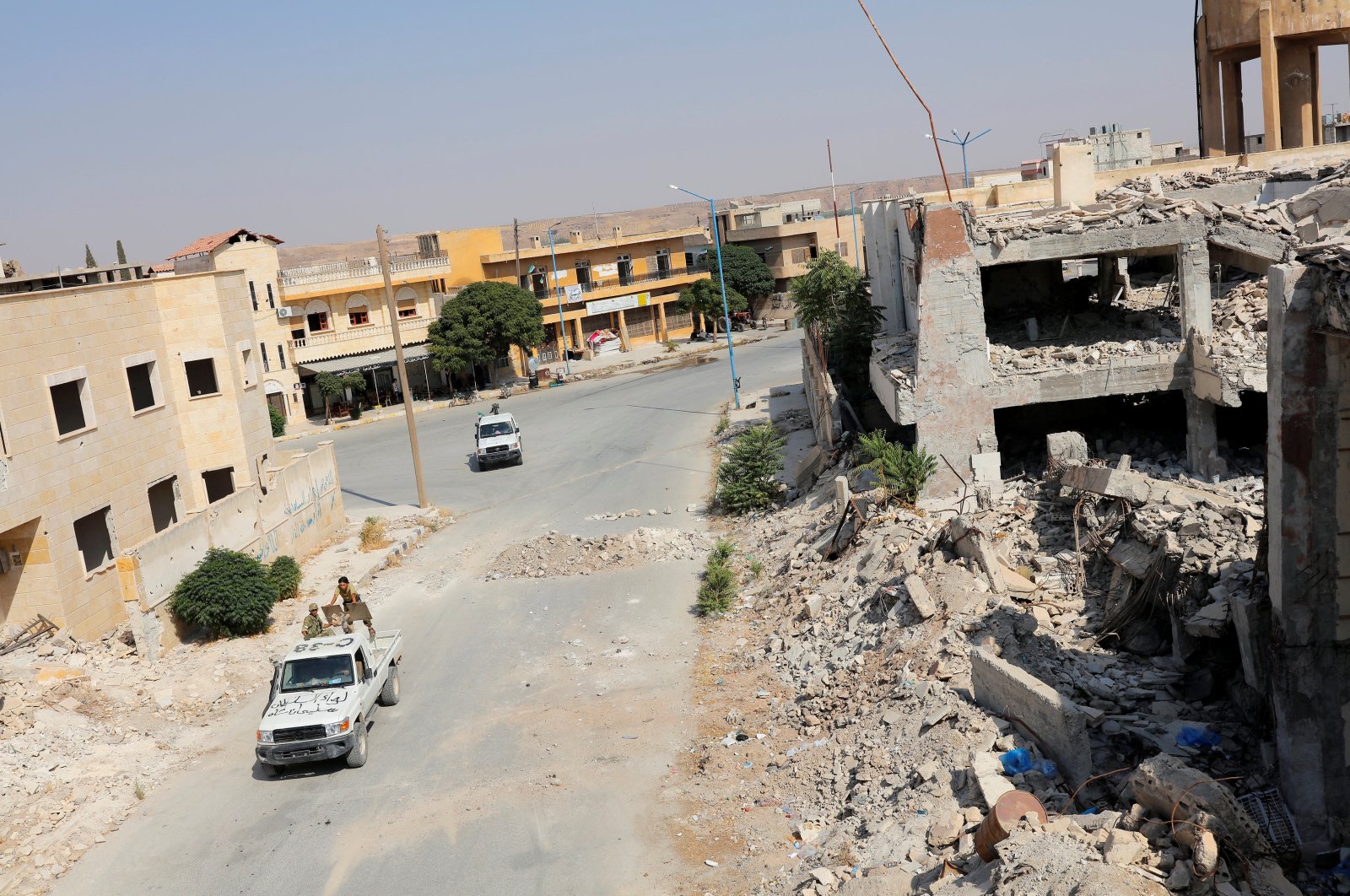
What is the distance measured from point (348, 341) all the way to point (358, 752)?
38.4m

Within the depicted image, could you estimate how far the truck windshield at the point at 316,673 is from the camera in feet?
50.6

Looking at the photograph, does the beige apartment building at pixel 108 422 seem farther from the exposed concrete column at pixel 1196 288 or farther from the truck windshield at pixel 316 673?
the exposed concrete column at pixel 1196 288

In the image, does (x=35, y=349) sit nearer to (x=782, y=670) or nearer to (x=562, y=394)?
(x=782, y=670)

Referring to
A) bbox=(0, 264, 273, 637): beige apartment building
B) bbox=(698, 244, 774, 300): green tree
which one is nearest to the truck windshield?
bbox=(0, 264, 273, 637): beige apartment building

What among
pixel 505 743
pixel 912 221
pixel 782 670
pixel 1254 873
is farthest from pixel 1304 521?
pixel 912 221

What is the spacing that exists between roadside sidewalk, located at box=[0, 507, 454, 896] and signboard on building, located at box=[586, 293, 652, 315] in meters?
43.0

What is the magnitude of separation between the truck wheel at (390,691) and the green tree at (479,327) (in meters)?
34.0

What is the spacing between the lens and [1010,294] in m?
27.4

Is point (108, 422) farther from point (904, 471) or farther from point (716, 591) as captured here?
point (904, 471)

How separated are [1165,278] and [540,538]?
16.7 m

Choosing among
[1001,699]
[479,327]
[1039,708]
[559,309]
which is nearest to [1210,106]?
[1001,699]

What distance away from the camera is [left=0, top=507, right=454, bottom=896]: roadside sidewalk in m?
13.7

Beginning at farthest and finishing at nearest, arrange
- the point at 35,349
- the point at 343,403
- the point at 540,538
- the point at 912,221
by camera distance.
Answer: the point at 343,403 < the point at 540,538 < the point at 912,221 < the point at 35,349

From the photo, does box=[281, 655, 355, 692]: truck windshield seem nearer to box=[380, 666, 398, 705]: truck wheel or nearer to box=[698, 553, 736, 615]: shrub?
box=[380, 666, 398, 705]: truck wheel
